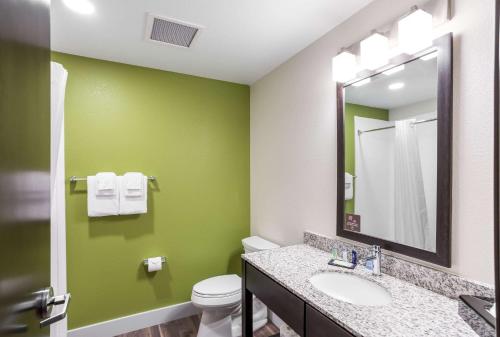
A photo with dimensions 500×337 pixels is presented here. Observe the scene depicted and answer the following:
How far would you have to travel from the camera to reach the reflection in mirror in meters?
1.24

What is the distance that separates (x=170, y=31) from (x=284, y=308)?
1852 mm

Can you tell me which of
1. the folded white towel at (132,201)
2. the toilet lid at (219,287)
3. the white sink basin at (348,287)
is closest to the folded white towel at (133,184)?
the folded white towel at (132,201)

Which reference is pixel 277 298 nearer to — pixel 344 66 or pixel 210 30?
pixel 344 66

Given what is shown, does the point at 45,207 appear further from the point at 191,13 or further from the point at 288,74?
the point at 288,74

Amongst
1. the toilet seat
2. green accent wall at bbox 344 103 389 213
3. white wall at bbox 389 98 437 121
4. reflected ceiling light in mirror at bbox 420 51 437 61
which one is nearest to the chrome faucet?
green accent wall at bbox 344 103 389 213

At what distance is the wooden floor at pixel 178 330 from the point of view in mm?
2207

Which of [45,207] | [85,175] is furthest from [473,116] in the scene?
[85,175]

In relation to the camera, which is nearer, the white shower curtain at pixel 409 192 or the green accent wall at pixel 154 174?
the white shower curtain at pixel 409 192

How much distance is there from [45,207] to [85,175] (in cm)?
142

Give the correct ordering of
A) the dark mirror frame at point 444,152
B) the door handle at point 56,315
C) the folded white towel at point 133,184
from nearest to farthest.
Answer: the door handle at point 56,315
the dark mirror frame at point 444,152
the folded white towel at point 133,184

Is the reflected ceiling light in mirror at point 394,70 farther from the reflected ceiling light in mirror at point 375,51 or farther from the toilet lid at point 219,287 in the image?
the toilet lid at point 219,287

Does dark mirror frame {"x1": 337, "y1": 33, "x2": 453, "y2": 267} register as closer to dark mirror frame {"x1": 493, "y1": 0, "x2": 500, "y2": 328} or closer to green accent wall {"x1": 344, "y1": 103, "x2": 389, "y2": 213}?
green accent wall {"x1": 344, "y1": 103, "x2": 389, "y2": 213}

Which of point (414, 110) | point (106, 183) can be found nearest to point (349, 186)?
point (414, 110)

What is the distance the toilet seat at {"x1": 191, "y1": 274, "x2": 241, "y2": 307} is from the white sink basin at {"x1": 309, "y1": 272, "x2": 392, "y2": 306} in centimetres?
89
